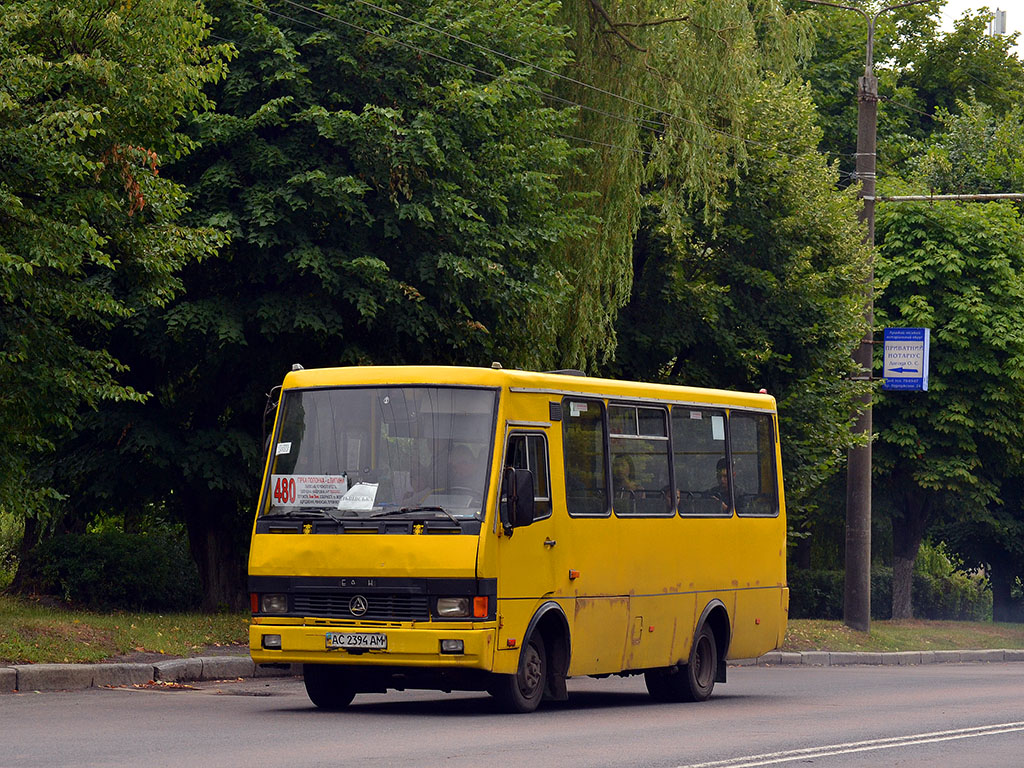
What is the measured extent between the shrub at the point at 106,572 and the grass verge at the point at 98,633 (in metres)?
0.64

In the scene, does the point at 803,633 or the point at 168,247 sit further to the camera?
the point at 803,633

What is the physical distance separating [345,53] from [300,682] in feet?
24.6

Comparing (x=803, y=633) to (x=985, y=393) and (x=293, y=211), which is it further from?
(x=293, y=211)

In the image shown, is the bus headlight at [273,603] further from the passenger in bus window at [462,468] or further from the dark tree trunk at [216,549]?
the dark tree trunk at [216,549]

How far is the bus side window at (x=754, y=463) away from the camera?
60.3 feet

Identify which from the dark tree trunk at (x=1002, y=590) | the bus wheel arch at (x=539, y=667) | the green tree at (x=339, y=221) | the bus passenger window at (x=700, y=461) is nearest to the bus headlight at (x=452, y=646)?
the bus wheel arch at (x=539, y=667)

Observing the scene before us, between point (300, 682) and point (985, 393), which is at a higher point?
point (985, 393)

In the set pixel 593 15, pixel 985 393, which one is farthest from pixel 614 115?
pixel 985 393

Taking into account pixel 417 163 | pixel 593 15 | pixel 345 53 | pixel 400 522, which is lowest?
pixel 400 522

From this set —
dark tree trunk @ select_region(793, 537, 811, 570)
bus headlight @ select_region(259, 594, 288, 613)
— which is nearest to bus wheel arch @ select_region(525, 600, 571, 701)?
bus headlight @ select_region(259, 594, 288, 613)

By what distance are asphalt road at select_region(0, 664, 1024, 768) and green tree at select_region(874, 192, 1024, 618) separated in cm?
1890

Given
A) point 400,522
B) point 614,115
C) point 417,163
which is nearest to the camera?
point 400,522

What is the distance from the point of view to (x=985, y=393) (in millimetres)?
37344

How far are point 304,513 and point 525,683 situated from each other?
91.1 inches
